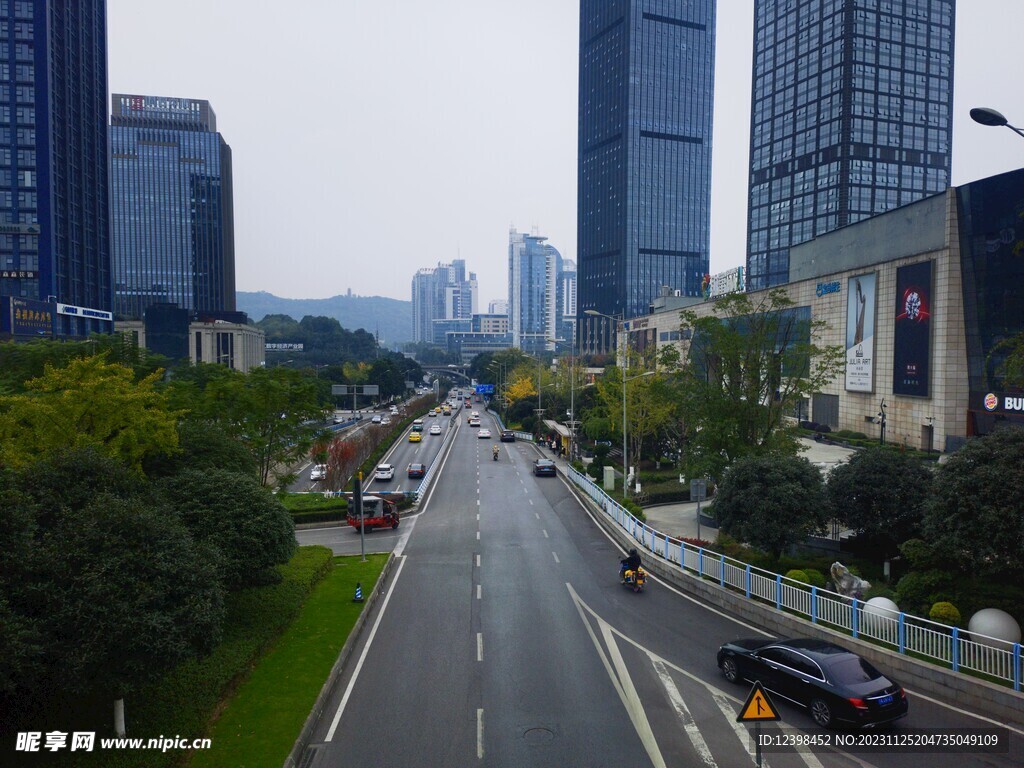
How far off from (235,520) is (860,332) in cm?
4978

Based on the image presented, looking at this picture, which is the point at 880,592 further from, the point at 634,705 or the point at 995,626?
the point at 634,705

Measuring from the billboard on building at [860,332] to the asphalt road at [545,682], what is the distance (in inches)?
1407

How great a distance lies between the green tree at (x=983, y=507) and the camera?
15.2m

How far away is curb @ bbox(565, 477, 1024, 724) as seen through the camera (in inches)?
516

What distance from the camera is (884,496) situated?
69.3ft

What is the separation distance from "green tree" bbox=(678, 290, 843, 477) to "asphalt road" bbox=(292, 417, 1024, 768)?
662 cm

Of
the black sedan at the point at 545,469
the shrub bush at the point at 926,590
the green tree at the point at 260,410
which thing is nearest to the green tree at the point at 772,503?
the shrub bush at the point at 926,590

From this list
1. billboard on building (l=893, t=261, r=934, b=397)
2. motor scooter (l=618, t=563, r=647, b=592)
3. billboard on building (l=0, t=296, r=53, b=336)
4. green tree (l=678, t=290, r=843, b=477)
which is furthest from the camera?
billboard on building (l=0, t=296, r=53, b=336)

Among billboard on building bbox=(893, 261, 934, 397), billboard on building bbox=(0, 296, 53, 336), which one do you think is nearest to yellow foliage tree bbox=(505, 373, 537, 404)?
billboard on building bbox=(893, 261, 934, 397)

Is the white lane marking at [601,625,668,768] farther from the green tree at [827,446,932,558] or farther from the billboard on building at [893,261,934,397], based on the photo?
the billboard on building at [893,261,934,397]

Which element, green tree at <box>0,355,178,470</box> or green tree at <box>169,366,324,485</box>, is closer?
green tree at <box>0,355,178,470</box>

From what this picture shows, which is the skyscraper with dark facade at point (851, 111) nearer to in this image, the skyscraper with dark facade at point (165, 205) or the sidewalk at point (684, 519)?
the sidewalk at point (684, 519)

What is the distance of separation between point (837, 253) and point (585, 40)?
16097cm

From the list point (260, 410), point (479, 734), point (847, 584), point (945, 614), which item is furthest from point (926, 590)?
point (260, 410)
